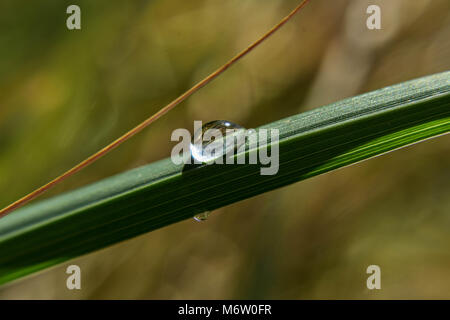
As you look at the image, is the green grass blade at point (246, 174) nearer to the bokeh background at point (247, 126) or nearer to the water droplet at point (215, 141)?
the water droplet at point (215, 141)
